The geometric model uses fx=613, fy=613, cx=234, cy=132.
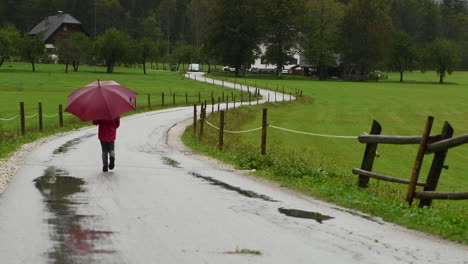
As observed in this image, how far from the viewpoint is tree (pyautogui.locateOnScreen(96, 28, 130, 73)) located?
368 feet

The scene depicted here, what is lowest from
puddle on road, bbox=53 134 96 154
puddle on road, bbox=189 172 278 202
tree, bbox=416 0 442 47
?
puddle on road, bbox=53 134 96 154

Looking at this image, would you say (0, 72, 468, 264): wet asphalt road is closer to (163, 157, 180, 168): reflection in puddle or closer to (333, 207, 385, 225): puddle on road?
(333, 207, 385, 225): puddle on road

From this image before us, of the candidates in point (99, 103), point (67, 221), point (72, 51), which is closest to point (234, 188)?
point (99, 103)

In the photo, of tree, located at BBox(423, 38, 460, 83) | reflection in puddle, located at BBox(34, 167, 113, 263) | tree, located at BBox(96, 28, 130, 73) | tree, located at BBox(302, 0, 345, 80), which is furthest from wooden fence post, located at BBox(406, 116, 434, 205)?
tree, located at BBox(423, 38, 460, 83)

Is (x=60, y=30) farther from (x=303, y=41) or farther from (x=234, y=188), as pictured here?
(x=234, y=188)

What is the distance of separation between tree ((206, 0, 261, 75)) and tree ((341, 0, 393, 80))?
1861 cm

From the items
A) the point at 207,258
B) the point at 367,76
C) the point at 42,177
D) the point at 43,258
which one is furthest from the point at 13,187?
the point at 367,76

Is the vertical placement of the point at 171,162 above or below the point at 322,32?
below

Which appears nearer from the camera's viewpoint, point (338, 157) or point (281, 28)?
point (338, 157)

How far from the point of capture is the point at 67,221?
9102 millimetres

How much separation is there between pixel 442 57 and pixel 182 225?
12243cm

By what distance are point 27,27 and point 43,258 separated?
17867cm

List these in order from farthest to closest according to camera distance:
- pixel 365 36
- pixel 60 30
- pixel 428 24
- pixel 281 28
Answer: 1. pixel 428 24
2. pixel 60 30
3. pixel 365 36
4. pixel 281 28

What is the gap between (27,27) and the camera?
173750mm
